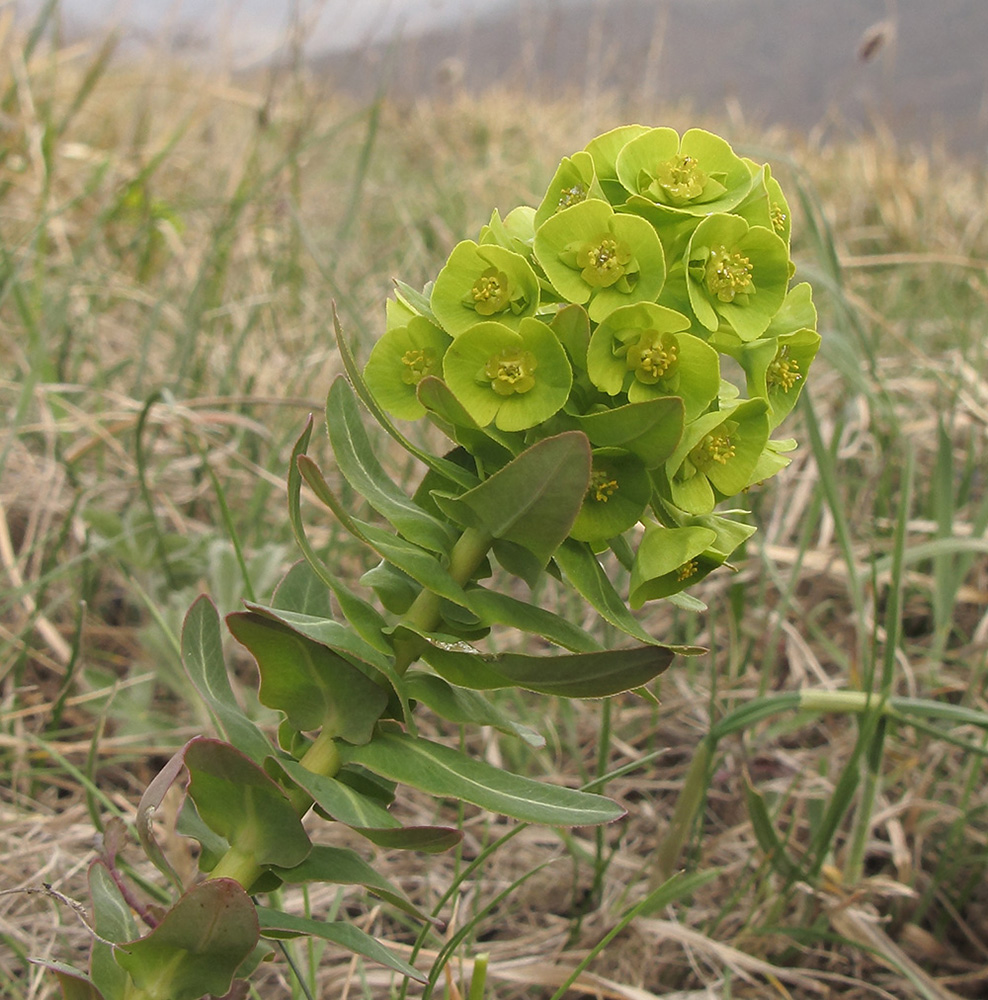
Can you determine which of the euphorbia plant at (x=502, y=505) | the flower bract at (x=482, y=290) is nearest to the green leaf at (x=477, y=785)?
the euphorbia plant at (x=502, y=505)

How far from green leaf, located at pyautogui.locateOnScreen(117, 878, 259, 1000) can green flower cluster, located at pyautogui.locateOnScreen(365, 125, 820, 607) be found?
1.36 feet

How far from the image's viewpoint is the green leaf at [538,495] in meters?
0.75

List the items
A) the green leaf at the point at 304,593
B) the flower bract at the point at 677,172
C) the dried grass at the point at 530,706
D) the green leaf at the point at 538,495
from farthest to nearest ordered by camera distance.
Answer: the dried grass at the point at 530,706, the green leaf at the point at 304,593, the flower bract at the point at 677,172, the green leaf at the point at 538,495

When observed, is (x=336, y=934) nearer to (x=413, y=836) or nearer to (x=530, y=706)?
(x=413, y=836)

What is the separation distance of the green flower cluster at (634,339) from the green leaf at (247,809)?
1.09 ft

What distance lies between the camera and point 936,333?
3867 mm

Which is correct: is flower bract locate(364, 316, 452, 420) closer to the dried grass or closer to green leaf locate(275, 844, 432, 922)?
green leaf locate(275, 844, 432, 922)

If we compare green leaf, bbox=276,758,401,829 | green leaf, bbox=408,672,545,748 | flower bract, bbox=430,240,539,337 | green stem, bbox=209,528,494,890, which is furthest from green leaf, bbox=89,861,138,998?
flower bract, bbox=430,240,539,337

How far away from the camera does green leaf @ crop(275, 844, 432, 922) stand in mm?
868

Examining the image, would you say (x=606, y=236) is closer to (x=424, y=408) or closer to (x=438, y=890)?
(x=424, y=408)

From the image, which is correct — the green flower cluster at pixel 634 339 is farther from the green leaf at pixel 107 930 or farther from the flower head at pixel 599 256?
the green leaf at pixel 107 930

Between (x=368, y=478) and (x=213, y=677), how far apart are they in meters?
0.24

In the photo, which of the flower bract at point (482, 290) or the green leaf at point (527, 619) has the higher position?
the flower bract at point (482, 290)

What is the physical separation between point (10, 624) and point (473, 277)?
1576mm
